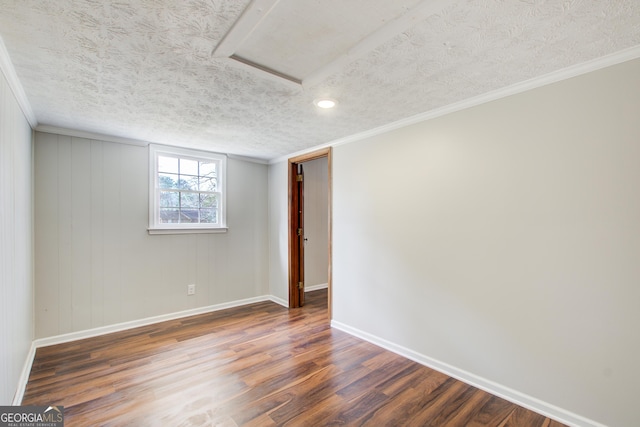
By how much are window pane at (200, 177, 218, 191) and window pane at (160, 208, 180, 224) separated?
47 cm

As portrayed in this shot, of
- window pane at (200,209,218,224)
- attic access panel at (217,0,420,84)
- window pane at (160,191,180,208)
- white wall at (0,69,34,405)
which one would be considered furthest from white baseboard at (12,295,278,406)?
attic access panel at (217,0,420,84)

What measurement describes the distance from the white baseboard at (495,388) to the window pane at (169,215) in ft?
9.20

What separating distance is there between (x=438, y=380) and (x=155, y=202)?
3584 millimetres

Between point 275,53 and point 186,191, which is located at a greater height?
point 275,53

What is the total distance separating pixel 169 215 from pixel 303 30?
3151 millimetres

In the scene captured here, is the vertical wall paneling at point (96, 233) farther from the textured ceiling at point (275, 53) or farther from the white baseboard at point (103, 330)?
the textured ceiling at point (275, 53)

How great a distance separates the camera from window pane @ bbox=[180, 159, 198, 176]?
397cm

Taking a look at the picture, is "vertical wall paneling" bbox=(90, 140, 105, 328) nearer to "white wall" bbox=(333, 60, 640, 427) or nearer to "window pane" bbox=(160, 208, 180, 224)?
"window pane" bbox=(160, 208, 180, 224)

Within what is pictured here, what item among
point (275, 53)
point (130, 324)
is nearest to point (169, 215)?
point (130, 324)

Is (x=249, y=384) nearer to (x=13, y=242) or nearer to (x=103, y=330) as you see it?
(x=13, y=242)

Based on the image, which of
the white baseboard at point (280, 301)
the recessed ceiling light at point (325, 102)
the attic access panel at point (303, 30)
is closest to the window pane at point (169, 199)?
the white baseboard at point (280, 301)

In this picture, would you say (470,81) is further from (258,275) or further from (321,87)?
(258,275)

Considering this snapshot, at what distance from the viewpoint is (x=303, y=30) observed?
1498 mm

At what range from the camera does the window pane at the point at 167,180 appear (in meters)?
3.78
